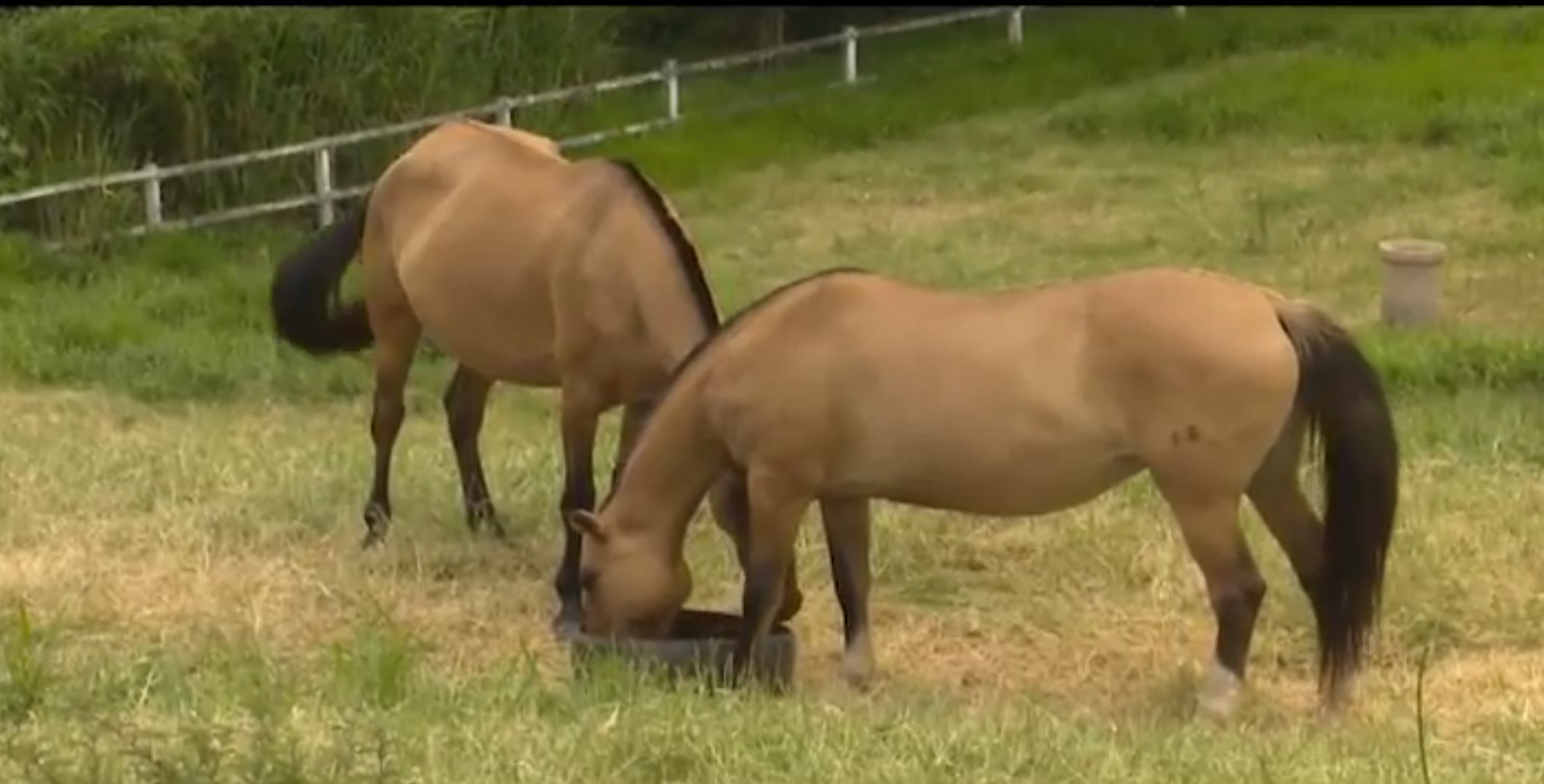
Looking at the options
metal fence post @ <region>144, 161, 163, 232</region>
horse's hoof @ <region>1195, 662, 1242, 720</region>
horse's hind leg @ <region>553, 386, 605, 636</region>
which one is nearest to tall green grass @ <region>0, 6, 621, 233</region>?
metal fence post @ <region>144, 161, 163, 232</region>

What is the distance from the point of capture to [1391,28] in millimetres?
22750

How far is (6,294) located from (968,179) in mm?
7676

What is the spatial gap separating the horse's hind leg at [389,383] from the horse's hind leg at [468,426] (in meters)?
0.18

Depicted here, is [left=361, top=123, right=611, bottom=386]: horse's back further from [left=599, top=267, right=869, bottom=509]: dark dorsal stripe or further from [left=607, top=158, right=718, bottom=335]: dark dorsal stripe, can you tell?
[left=599, top=267, right=869, bottom=509]: dark dorsal stripe

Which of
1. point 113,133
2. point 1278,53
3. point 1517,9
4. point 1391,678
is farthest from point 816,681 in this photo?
point 1517,9

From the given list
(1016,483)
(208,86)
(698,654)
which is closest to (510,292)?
(698,654)

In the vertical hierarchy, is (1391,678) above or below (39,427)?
above

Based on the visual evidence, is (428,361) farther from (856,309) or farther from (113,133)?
(856,309)

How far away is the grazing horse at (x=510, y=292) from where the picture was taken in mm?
7273

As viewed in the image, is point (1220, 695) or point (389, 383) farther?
point (389, 383)

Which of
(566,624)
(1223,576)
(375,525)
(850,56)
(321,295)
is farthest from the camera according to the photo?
(850,56)

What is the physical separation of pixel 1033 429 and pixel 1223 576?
574 millimetres

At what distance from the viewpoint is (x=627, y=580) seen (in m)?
6.37

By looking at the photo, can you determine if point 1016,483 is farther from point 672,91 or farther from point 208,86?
point 672,91
